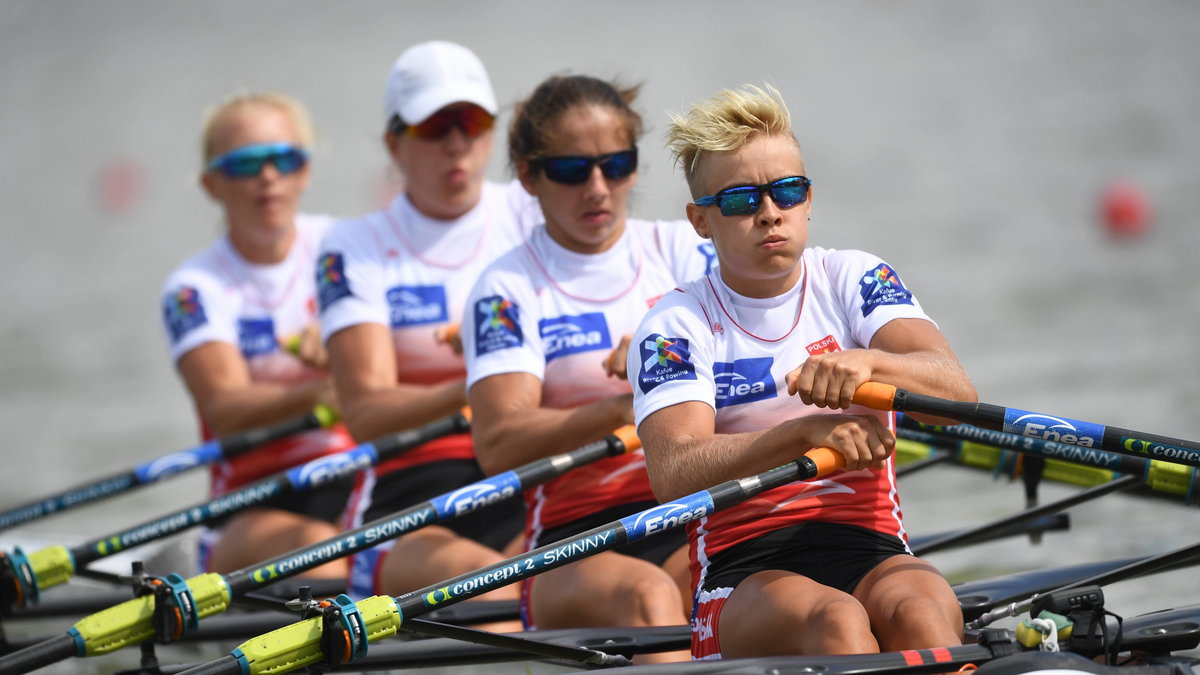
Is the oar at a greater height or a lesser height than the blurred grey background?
lesser

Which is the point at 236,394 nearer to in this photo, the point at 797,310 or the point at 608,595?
the point at 608,595

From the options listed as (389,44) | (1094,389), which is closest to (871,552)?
(1094,389)

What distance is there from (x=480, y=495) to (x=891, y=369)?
3.80 ft

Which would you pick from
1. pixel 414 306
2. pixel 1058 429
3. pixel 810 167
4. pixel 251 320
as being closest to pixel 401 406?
pixel 414 306

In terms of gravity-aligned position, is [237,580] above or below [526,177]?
below

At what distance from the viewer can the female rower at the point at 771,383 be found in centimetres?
268

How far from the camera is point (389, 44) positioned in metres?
21.6

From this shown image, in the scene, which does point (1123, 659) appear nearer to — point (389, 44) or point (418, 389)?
point (418, 389)

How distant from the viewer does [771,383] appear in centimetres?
285

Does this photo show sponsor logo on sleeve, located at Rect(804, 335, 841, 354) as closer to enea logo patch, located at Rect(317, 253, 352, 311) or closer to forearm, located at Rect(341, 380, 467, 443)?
forearm, located at Rect(341, 380, 467, 443)

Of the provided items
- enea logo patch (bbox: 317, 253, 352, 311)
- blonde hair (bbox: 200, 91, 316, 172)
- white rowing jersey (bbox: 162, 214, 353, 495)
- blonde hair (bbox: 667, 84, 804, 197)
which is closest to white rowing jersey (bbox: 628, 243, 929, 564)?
blonde hair (bbox: 667, 84, 804, 197)

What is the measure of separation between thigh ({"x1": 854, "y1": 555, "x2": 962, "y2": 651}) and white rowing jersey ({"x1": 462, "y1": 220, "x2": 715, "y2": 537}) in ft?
3.28

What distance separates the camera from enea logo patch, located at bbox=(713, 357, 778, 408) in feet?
9.36

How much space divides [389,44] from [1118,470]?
751 inches
